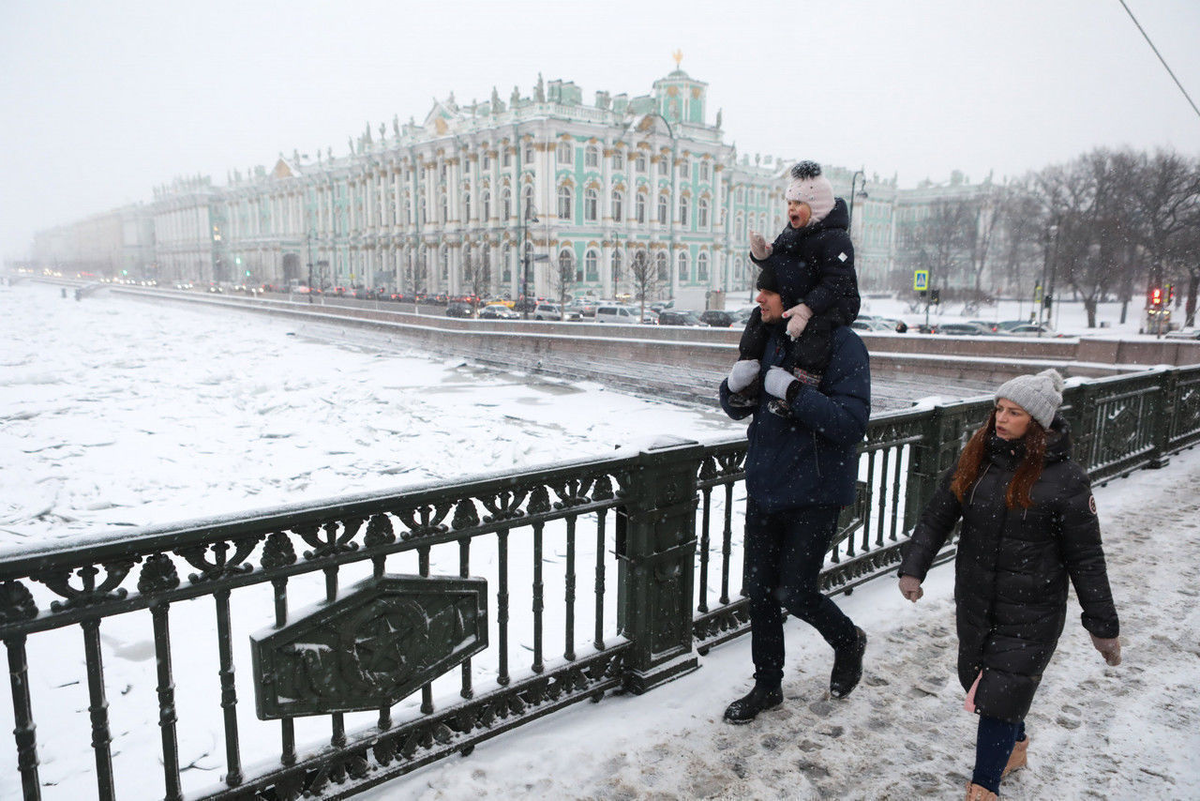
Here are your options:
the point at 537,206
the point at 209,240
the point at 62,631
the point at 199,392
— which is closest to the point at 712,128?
the point at 537,206

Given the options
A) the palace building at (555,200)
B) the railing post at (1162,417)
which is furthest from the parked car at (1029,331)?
the railing post at (1162,417)

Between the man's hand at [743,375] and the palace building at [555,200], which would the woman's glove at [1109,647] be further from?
the palace building at [555,200]

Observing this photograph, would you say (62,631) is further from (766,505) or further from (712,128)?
(712,128)

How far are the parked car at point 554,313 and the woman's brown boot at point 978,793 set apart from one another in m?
38.5

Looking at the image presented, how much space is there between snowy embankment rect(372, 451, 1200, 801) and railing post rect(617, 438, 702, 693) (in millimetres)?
164

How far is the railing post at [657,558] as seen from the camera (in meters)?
3.62

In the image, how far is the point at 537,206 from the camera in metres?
58.8

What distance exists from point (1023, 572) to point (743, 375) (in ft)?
4.16

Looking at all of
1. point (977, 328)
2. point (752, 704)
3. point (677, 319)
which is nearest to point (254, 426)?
point (752, 704)

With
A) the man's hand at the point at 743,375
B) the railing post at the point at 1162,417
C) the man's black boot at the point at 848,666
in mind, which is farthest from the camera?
the railing post at the point at 1162,417

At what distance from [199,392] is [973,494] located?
77.1 feet

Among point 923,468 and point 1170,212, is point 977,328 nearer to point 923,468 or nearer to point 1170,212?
point 1170,212

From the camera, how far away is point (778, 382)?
9.93 ft

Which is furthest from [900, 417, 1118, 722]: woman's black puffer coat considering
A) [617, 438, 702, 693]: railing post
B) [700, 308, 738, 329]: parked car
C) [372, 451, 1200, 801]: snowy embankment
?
[700, 308, 738, 329]: parked car
